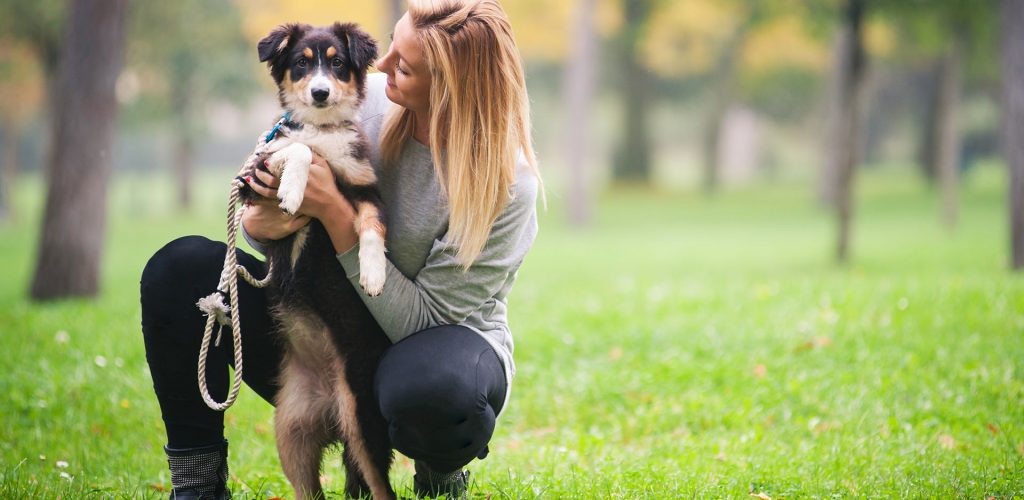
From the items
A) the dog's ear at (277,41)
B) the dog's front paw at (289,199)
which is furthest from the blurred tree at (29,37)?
the dog's front paw at (289,199)

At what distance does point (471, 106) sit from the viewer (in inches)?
110

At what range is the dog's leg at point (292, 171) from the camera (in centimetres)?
266

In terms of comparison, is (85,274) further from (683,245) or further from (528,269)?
(683,245)

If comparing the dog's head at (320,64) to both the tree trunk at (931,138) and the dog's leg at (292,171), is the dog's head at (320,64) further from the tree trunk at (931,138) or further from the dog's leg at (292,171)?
the tree trunk at (931,138)

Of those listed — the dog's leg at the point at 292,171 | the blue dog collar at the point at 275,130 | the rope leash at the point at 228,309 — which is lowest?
the rope leash at the point at 228,309

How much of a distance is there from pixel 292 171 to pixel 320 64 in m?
0.50

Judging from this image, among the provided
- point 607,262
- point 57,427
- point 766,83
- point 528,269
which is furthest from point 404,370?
point 766,83

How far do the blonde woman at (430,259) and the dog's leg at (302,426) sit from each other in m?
0.19

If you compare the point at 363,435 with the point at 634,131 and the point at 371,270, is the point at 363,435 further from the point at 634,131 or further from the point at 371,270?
the point at 634,131

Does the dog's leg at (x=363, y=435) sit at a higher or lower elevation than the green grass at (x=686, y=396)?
higher

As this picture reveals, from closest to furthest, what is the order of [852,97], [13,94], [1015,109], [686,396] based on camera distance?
[686,396] < [1015,109] < [852,97] < [13,94]

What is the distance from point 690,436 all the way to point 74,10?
22.2ft

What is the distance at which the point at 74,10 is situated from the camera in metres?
7.87

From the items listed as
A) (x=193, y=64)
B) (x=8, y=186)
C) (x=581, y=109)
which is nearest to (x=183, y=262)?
(x=581, y=109)
